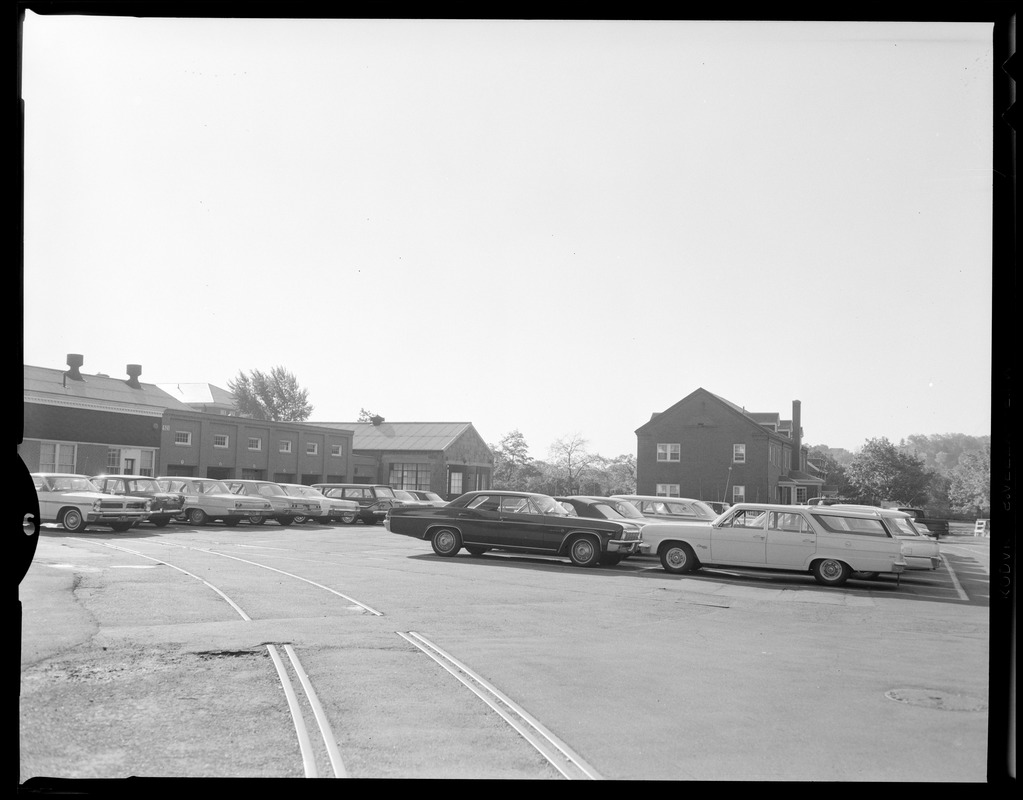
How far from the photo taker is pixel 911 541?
30.6 feet

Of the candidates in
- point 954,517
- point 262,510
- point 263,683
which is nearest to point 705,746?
point 954,517

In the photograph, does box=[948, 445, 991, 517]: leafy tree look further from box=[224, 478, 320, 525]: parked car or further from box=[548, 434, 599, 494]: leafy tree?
box=[224, 478, 320, 525]: parked car

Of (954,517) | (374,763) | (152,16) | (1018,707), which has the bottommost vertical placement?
(374,763)

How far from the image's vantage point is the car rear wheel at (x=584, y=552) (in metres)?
13.4

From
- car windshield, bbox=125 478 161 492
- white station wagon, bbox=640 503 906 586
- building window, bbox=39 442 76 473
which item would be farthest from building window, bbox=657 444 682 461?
car windshield, bbox=125 478 161 492

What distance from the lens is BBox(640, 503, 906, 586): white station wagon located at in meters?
10.2

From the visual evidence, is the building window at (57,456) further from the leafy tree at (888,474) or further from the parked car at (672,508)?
the leafy tree at (888,474)

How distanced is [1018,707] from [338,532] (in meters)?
15.5

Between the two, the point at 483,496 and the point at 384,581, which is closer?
the point at 384,581

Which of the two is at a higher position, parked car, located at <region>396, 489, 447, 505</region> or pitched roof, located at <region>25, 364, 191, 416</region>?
pitched roof, located at <region>25, 364, 191, 416</region>

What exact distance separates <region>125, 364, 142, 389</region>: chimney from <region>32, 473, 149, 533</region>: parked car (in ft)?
5.70

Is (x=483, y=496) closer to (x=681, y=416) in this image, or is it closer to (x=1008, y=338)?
(x=681, y=416)

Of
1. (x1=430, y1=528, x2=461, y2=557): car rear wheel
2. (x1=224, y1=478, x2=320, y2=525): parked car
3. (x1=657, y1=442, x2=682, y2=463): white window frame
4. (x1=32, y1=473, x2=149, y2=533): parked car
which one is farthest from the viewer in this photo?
(x1=430, y1=528, x2=461, y2=557): car rear wheel

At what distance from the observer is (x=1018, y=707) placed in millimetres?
3523
